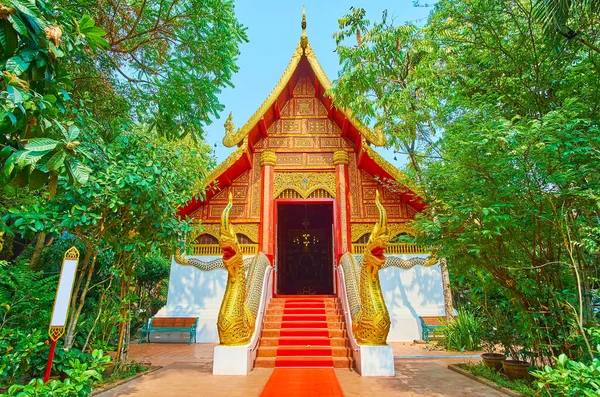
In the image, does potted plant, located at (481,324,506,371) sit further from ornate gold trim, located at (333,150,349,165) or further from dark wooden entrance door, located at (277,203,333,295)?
dark wooden entrance door, located at (277,203,333,295)

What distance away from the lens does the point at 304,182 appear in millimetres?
7996

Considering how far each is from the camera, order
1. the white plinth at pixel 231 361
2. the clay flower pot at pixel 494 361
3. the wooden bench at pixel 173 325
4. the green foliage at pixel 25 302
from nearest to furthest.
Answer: the green foliage at pixel 25 302 → the clay flower pot at pixel 494 361 → the white plinth at pixel 231 361 → the wooden bench at pixel 173 325

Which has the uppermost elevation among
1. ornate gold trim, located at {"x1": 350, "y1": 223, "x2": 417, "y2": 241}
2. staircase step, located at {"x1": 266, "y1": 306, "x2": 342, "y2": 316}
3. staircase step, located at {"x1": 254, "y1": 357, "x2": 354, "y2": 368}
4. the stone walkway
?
ornate gold trim, located at {"x1": 350, "y1": 223, "x2": 417, "y2": 241}

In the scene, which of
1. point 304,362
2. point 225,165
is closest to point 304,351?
point 304,362

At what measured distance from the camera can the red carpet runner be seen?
461 cm

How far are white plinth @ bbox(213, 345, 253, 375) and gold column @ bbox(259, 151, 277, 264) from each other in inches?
122

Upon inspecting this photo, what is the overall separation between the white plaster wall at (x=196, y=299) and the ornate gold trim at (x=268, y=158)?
2431 millimetres

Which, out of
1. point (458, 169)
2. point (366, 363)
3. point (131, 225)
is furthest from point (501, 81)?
point (131, 225)

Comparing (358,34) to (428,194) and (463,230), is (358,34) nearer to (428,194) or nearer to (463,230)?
(428,194)

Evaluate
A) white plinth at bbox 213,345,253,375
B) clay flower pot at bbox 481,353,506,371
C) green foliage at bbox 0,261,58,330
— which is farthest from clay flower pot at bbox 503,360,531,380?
green foliage at bbox 0,261,58,330

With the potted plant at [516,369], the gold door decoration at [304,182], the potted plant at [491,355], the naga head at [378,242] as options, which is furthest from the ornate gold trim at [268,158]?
the potted plant at [516,369]

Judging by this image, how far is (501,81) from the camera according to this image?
3662 millimetres

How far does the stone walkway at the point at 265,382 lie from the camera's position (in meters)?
3.32

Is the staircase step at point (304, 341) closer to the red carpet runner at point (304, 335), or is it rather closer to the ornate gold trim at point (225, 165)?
the red carpet runner at point (304, 335)
